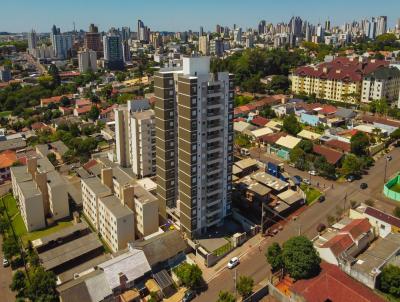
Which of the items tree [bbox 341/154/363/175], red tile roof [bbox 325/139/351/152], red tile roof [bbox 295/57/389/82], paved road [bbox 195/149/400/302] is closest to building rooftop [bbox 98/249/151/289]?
paved road [bbox 195/149/400/302]

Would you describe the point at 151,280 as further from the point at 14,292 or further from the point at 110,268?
the point at 14,292

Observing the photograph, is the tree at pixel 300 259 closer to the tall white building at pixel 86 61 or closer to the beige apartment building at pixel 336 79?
the beige apartment building at pixel 336 79

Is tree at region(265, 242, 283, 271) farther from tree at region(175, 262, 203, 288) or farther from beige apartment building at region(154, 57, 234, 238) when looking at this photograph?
beige apartment building at region(154, 57, 234, 238)

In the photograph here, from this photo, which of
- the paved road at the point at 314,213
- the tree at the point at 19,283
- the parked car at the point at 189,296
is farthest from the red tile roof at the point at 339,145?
the tree at the point at 19,283

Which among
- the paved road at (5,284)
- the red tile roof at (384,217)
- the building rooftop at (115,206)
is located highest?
the building rooftop at (115,206)

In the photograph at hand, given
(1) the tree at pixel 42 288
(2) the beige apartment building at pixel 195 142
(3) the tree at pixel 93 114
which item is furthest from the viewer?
(3) the tree at pixel 93 114

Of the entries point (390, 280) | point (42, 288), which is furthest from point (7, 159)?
point (390, 280)

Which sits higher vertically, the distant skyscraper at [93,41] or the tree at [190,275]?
the distant skyscraper at [93,41]
